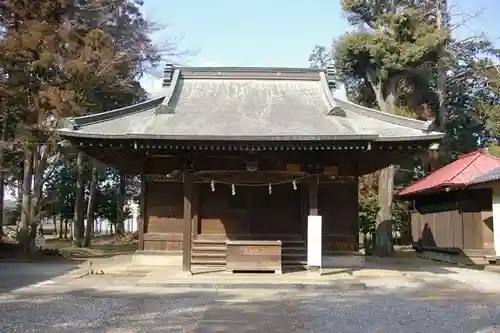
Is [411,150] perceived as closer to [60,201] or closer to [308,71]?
[308,71]

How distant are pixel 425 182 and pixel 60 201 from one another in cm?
2668

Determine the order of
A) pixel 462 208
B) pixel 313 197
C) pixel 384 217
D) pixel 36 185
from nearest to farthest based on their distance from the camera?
1. pixel 313 197
2. pixel 462 208
3. pixel 36 185
4. pixel 384 217

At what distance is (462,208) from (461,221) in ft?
1.56

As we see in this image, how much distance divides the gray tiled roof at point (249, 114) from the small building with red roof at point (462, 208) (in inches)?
201

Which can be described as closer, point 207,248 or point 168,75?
point 207,248

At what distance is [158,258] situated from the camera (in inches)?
579

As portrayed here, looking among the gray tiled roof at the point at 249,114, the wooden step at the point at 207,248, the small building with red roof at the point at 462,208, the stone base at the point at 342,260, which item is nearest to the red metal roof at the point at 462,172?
the small building with red roof at the point at 462,208

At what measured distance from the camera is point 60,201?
37.8 metres

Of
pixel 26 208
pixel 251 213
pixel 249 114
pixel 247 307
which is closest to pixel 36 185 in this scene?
pixel 26 208

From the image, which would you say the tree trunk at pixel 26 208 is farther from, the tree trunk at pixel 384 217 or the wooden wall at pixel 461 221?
the wooden wall at pixel 461 221

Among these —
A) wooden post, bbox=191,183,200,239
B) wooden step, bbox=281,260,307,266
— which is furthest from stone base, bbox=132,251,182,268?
wooden step, bbox=281,260,307,266

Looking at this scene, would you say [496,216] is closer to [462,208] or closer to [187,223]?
[462,208]

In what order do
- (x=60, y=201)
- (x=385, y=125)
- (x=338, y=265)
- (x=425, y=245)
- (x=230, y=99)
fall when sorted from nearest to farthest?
(x=385, y=125), (x=338, y=265), (x=230, y=99), (x=425, y=245), (x=60, y=201)

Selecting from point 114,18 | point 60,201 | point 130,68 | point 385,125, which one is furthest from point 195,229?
point 60,201
